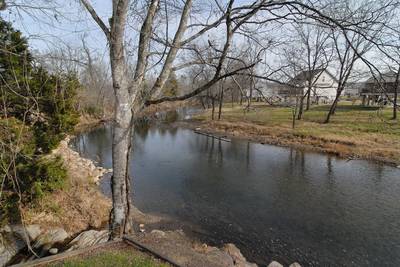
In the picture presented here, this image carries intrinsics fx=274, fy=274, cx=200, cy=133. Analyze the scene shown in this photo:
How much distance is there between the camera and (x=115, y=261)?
150 inches

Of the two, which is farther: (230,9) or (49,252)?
(49,252)

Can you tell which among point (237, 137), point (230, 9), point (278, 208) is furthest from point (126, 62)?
point (237, 137)

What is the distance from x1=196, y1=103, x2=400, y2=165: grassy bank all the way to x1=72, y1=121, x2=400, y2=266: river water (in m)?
1.42

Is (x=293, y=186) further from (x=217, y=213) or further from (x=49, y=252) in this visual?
(x=49, y=252)

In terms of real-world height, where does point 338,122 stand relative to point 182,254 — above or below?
above

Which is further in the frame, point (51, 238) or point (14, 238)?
point (51, 238)

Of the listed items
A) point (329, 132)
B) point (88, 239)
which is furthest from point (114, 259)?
point (329, 132)

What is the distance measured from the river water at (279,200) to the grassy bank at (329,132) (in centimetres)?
142

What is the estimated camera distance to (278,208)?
896 cm

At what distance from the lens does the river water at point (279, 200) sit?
6.80 meters

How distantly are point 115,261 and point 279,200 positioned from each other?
23.0 ft

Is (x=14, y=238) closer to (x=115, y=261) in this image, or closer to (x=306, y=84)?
(x=115, y=261)

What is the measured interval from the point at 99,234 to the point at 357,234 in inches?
260

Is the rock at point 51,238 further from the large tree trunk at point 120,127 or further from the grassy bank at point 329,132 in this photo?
the grassy bank at point 329,132
